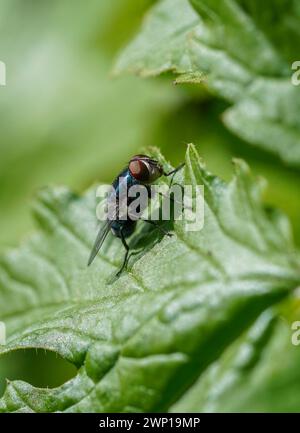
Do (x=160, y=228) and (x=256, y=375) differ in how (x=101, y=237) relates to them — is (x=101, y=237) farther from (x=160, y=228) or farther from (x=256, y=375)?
(x=256, y=375)

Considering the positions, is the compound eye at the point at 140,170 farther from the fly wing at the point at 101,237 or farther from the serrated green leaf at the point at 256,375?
the serrated green leaf at the point at 256,375

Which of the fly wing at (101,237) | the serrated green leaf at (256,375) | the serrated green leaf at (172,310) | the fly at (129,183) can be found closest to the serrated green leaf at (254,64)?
the serrated green leaf at (172,310)

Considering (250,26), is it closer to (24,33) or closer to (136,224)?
(136,224)

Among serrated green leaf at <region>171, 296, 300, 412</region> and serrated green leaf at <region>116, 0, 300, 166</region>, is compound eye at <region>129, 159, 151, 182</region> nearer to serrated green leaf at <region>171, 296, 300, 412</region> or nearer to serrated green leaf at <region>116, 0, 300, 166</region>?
serrated green leaf at <region>116, 0, 300, 166</region>

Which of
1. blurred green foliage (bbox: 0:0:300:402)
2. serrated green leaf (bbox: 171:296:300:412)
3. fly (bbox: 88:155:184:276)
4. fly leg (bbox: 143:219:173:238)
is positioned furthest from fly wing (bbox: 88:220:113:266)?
blurred green foliage (bbox: 0:0:300:402)

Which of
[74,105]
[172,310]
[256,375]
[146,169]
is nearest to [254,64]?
[146,169]
